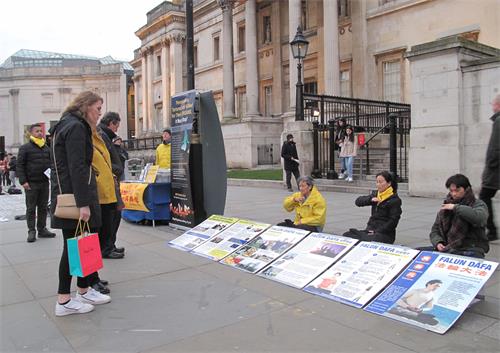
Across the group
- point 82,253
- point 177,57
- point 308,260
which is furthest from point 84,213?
point 177,57

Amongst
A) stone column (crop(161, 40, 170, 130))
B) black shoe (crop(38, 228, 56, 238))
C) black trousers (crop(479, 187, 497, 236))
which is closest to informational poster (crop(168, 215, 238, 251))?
black shoe (crop(38, 228, 56, 238))

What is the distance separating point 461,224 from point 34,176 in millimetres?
6531

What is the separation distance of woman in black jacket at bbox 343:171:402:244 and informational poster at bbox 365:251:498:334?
146 centimetres

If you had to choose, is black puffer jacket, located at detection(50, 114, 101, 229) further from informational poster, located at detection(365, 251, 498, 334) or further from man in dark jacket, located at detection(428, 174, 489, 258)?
man in dark jacket, located at detection(428, 174, 489, 258)

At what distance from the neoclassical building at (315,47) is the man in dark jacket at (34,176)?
1885 centimetres

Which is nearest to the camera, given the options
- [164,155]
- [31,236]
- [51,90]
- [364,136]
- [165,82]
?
[31,236]

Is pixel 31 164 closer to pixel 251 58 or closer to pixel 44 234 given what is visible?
pixel 44 234

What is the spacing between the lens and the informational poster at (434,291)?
3854 mm

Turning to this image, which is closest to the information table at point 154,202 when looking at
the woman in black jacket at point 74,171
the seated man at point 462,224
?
the woman in black jacket at point 74,171

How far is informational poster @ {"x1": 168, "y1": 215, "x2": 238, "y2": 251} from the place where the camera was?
704 cm

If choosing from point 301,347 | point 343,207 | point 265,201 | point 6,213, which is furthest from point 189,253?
point 6,213

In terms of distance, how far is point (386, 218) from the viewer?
20.0 ft

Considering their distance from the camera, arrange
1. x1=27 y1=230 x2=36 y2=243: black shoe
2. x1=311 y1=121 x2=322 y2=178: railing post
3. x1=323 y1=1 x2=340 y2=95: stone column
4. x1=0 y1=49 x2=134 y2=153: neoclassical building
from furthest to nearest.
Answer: x1=0 y1=49 x2=134 y2=153: neoclassical building
x1=323 y1=1 x2=340 y2=95: stone column
x1=311 y1=121 x2=322 y2=178: railing post
x1=27 y1=230 x2=36 y2=243: black shoe

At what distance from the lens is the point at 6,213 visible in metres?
12.4
